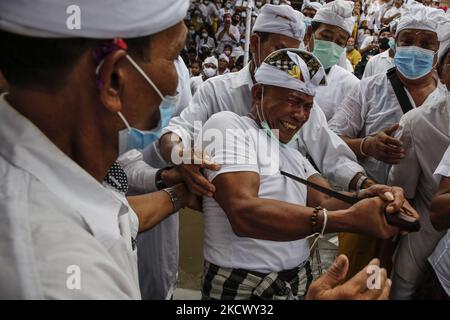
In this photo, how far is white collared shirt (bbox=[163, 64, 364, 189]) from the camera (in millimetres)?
2473

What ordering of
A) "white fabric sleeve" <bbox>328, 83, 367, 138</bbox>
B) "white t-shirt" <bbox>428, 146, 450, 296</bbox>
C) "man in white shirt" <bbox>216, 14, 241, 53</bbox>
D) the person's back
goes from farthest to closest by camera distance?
"man in white shirt" <bbox>216, 14, 241, 53</bbox>, the person's back, "white fabric sleeve" <bbox>328, 83, 367, 138</bbox>, "white t-shirt" <bbox>428, 146, 450, 296</bbox>

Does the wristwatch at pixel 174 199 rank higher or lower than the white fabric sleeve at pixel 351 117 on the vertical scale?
lower

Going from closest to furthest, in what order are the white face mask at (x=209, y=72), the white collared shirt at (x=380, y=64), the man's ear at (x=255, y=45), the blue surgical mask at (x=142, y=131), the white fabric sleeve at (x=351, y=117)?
the blue surgical mask at (x=142, y=131), the man's ear at (x=255, y=45), the white fabric sleeve at (x=351, y=117), the white collared shirt at (x=380, y=64), the white face mask at (x=209, y=72)

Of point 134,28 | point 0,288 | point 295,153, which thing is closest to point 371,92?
point 295,153

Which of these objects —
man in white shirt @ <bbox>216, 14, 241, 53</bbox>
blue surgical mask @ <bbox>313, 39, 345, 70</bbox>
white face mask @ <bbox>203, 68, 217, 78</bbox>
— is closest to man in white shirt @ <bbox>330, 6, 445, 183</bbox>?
blue surgical mask @ <bbox>313, 39, 345, 70</bbox>

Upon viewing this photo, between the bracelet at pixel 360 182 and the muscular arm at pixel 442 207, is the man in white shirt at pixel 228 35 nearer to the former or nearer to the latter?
the bracelet at pixel 360 182

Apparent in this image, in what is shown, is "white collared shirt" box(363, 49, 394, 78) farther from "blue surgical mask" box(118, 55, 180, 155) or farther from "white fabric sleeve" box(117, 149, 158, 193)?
"blue surgical mask" box(118, 55, 180, 155)

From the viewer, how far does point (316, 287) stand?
3.51 feet

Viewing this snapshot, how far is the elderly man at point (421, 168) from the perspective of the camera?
2197 millimetres

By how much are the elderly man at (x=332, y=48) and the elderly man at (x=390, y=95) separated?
404mm

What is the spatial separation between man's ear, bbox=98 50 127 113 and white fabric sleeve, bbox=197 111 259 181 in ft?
2.81

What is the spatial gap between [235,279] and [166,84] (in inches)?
40.7

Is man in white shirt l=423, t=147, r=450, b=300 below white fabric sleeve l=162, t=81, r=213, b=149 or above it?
below

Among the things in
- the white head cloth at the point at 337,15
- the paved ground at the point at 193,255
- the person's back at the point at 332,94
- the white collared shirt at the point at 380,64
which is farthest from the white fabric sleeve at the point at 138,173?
the white collared shirt at the point at 380,64
